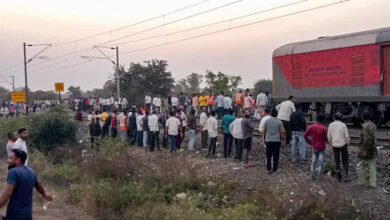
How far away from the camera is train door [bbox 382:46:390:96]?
49.3 ft

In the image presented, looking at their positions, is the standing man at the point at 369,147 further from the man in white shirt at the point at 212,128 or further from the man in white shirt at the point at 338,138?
the man in white shirt at the point at 212,128

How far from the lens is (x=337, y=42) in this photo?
1664 cm

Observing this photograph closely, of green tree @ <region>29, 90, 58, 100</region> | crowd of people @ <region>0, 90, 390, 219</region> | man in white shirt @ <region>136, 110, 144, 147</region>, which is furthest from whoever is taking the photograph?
green tree @ <region>29, 90, 58, 100</region>

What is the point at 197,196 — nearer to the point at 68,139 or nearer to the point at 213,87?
the point at 68,139

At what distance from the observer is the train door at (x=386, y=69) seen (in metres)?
15.0

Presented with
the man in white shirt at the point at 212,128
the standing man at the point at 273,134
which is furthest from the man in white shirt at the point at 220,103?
the standing man at the point at 273,134

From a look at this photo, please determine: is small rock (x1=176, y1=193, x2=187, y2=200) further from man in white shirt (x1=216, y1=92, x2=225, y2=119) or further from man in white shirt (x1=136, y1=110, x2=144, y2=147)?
man in white shirt (x1=216, y1=92, x2=225, y2=119)

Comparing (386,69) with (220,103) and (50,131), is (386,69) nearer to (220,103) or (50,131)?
(220,103)

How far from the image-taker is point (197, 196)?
1069cm

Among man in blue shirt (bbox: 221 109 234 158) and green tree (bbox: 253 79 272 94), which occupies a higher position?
green tree (bbox: 253 79 272 94)

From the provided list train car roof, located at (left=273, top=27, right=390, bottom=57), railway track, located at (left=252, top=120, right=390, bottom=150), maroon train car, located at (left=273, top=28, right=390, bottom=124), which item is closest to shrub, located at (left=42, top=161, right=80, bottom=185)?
railway track, located at (left=252, top=120, right=390, bottom=150)

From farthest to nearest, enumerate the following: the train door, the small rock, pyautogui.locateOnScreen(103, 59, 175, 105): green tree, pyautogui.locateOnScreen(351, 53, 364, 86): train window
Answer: pyautogui.locateOnScreen(103, 59, 175, 105): green tree, pyautogui.locateOnScreen(351, 53, 364, 86): train window, the train door, the small rock

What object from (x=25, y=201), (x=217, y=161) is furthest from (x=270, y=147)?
(x=25, y=201)

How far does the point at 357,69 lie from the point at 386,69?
1088 mm
